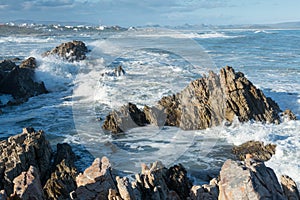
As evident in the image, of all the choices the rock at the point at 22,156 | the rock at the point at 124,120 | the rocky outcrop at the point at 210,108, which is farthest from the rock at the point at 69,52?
the rock at the point at 22,156

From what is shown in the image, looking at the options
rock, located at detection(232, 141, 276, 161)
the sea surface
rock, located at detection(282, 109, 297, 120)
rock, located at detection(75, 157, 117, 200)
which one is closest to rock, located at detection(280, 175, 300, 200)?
rock, located at detection(75, 157, 117, 200)

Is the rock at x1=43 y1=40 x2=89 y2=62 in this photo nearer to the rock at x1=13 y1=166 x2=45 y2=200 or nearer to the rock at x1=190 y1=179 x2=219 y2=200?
the rock at x1=13 y1=166 x2=45 y2=200

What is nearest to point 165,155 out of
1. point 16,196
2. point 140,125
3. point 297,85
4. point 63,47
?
point 140,125

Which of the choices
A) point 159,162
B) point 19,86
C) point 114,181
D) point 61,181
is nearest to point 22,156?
point 61,181

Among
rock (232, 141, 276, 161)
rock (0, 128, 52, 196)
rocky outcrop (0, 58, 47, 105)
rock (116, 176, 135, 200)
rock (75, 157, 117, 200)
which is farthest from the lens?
rocky outcrop (0, 58, 47, 105)

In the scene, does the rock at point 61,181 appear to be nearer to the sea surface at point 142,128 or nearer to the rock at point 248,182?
the sea surface at point 142,128

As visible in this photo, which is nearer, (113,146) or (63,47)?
(113,146)

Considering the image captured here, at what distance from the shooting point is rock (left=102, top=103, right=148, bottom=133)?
11625 millimetres

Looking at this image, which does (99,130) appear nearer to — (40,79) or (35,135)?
(35,135)

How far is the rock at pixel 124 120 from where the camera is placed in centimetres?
1162

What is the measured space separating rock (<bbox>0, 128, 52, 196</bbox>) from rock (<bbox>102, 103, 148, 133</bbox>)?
3.45 meters

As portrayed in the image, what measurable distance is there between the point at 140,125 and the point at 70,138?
2.34 m

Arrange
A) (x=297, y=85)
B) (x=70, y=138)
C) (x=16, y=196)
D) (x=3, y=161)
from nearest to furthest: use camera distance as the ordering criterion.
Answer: (x=16, y=196)
(x=3, y=161)
(x=70, y=138)
(x=297, y=85)

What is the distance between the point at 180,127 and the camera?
38.7ft
